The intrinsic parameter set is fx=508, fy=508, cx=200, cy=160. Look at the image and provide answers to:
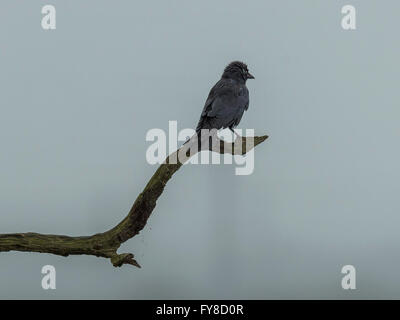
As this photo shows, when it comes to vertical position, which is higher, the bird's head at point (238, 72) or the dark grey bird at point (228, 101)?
the bird's head at point (238, 72)

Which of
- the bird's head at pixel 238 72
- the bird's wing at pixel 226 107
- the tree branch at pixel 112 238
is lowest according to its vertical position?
the tree branch at pixel 112 238

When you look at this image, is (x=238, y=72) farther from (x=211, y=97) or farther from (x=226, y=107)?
(x=226, y=107)

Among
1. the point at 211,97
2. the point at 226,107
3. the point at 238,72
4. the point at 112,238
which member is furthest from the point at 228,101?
the point at 112,238

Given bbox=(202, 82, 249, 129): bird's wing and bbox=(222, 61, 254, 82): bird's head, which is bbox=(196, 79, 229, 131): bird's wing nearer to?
bbox=(202, 82, 249, 129): bird's wing

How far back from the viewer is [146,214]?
17.5 ft

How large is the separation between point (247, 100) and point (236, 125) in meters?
0.32

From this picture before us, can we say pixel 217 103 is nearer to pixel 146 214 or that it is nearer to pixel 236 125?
pixel 236 125

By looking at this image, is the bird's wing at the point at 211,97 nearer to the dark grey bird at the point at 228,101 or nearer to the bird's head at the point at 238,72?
the dark grey bird at the point at 228,101

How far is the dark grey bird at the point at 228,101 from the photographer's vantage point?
18.7 feet

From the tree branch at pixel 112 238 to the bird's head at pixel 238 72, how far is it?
1173 mm

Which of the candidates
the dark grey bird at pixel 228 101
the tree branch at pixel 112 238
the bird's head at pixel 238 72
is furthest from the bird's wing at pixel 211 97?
the tree branch at pixel 112 238

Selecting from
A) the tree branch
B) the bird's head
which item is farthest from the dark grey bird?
the tree branch

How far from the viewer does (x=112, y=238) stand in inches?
212

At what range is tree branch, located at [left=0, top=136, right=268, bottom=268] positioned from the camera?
17.3 feet
